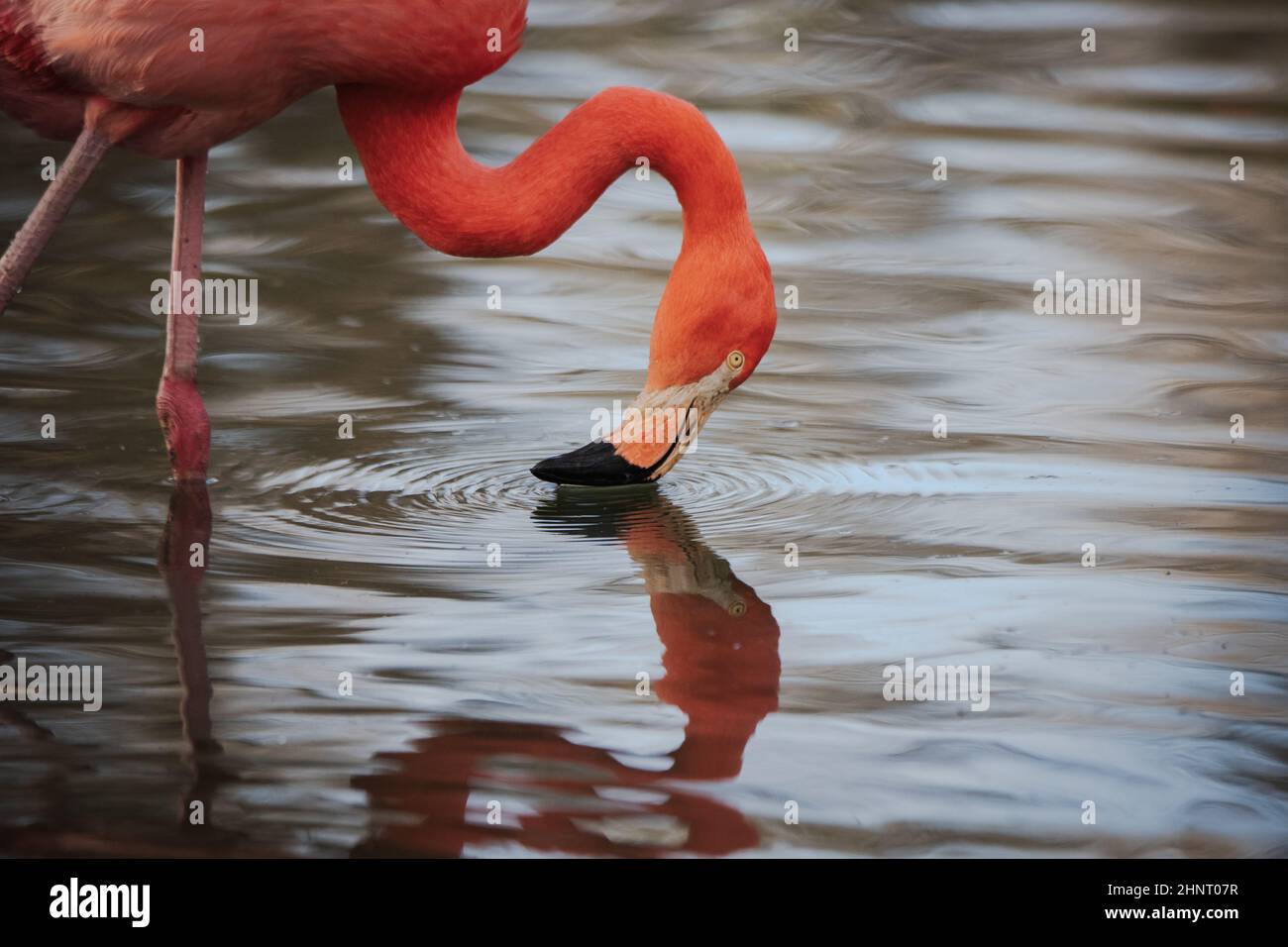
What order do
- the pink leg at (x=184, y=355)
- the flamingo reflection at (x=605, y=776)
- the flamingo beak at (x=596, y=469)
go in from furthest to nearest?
the pink leg at (x=184, y=355) → the flamingo beak at (x=596, y=469) → the flamingo reflection at (x=605, y=776)

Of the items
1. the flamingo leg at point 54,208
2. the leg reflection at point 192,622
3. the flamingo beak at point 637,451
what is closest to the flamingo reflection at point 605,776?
the leg reflection at point 192,622

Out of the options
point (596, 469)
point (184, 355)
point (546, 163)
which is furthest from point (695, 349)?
point (184, 355)

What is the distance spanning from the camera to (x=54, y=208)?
19.0 feet

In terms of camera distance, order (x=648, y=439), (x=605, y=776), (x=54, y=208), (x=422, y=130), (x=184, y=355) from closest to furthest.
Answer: (x=605, y=776) → (x=54, y=208) → (x=422, y=130) → (x=648, y=439) → (x=184, y=355)

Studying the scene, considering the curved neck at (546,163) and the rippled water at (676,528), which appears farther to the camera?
the curved neck at (546,163)

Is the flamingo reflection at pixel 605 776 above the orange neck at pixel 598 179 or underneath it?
underneath

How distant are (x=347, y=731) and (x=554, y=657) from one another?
0.68 metres

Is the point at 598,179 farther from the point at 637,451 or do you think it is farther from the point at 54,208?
the point at 54,208

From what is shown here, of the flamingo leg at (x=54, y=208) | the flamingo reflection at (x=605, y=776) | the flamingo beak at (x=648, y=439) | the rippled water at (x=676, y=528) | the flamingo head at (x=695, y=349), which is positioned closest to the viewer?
the flamingo reflection at (x=605, y=776)

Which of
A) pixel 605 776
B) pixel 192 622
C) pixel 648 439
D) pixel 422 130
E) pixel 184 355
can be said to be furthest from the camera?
pixel 184 355

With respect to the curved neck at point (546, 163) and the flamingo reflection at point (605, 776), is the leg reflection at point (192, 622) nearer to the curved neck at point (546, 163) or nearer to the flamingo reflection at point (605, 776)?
the flamingo reflection at point (605, 776)

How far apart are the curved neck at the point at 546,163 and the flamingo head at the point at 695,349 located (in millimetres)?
109

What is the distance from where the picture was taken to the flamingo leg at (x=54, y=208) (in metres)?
5.79

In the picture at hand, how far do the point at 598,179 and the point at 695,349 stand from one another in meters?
0.60
